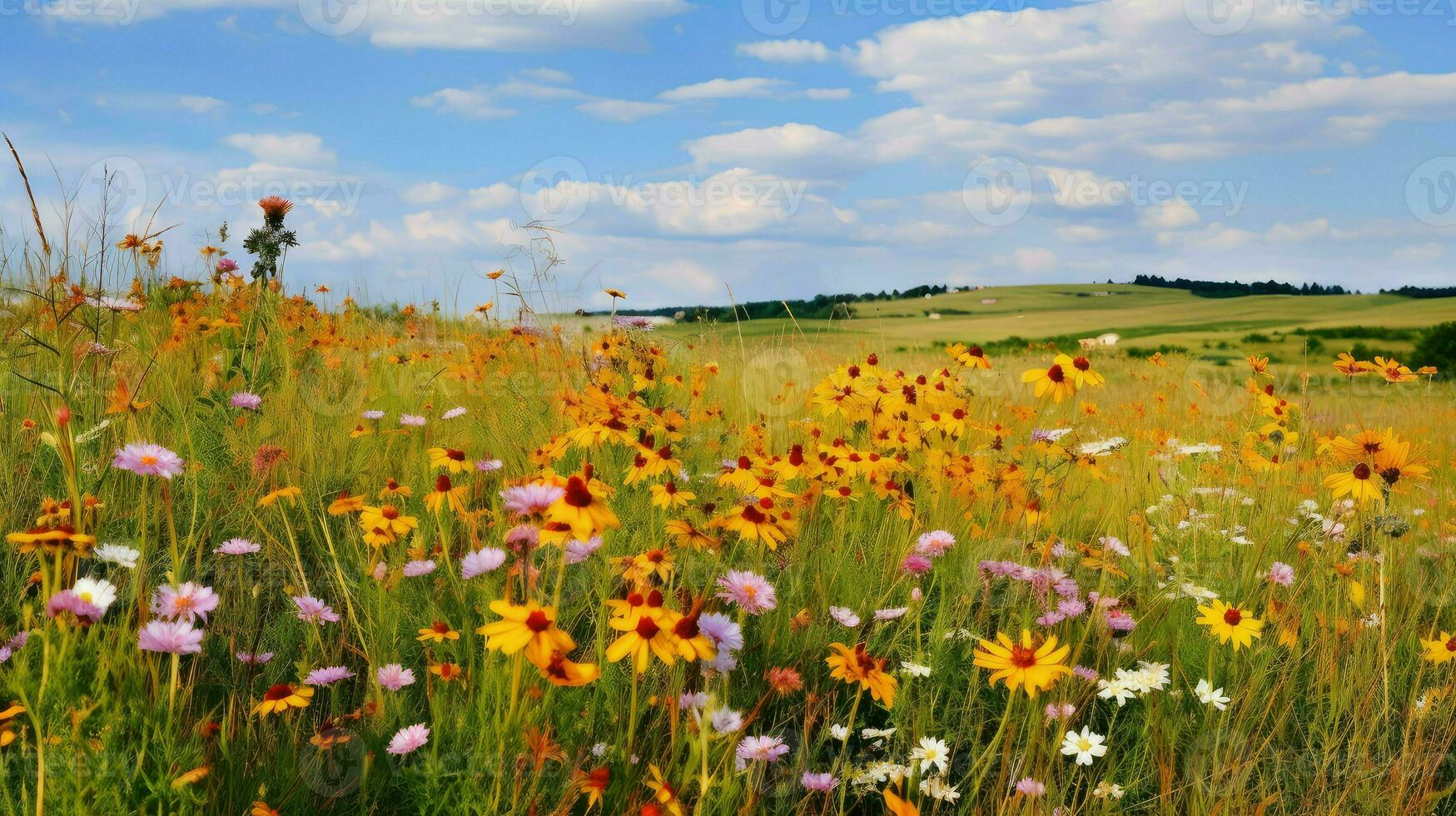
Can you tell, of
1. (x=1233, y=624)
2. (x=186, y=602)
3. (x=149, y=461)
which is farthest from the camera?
(x=1233, y=624)

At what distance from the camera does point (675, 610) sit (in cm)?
164

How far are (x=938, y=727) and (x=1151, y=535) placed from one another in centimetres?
158

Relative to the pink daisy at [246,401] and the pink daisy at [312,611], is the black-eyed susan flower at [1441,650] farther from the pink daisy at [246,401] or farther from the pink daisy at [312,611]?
the pink daisy at [246,401]

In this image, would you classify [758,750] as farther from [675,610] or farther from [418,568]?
[418,568]

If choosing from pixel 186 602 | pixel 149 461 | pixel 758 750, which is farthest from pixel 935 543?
pixel 149 461

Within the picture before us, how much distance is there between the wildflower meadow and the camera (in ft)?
4.98

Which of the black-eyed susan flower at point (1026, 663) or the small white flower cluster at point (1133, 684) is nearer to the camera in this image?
the black-eyed susan flower at point (1026, 663)

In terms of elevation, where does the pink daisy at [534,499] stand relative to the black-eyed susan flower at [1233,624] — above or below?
above

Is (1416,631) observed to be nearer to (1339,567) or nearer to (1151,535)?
(1339,567)

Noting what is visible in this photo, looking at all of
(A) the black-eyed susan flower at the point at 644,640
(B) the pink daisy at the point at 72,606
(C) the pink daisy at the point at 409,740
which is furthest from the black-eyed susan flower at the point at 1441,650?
(B) the pink daisy at the point at 72,606

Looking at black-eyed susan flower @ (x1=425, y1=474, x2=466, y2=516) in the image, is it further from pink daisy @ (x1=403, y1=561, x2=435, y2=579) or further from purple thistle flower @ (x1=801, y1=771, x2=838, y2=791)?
purple thistle flower @ (x1=801, y1=771, x2=838, y2=791)

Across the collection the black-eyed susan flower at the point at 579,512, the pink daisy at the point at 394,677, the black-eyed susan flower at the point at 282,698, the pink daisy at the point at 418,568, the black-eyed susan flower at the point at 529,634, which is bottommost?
the pink daisy at the point at 394,677

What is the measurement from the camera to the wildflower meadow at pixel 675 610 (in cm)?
152

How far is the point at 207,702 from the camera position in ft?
6.44
